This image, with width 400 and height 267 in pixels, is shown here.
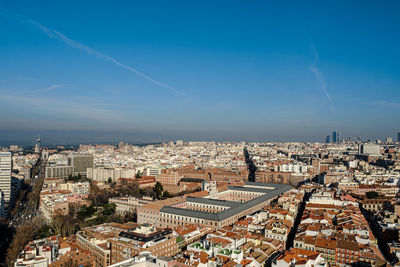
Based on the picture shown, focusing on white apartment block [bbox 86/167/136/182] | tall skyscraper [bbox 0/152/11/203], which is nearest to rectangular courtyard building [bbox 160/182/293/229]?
tall skyscraper [bbox 0/152/11/203]

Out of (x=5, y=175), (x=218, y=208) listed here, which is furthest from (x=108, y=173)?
(x=218, y=208)

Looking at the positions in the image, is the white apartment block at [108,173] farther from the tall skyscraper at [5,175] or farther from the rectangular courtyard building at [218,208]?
the rectangular courtyard building at [218,208]

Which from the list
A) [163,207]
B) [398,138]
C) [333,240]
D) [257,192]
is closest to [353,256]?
[333,240]

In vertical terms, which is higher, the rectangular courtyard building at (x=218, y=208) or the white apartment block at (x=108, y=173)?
the white apartment block at (x=108, y=173)

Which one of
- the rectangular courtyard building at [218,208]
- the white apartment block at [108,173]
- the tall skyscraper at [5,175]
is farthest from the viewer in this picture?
the white apartment block at [108,173]

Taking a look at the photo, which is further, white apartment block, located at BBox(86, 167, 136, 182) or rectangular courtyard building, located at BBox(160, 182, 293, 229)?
white apartment block, located at BBox(86, 167, 136, 182)

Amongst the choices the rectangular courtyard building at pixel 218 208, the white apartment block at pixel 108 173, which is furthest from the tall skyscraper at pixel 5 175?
the rectangular courtyard building at pixel 218 208

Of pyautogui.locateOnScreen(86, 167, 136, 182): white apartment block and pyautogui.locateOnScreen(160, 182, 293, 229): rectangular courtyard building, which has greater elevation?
pyautogui.locateOnScreen(86, 167, 136, 182): white apartment block

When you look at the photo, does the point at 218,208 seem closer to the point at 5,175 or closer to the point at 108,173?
the point at 5,175

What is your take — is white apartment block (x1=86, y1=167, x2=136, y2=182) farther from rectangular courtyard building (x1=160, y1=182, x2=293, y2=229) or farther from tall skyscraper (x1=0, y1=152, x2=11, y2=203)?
rectangular courtyard building (x1=160, y1=182, x2=293, y2=229)
